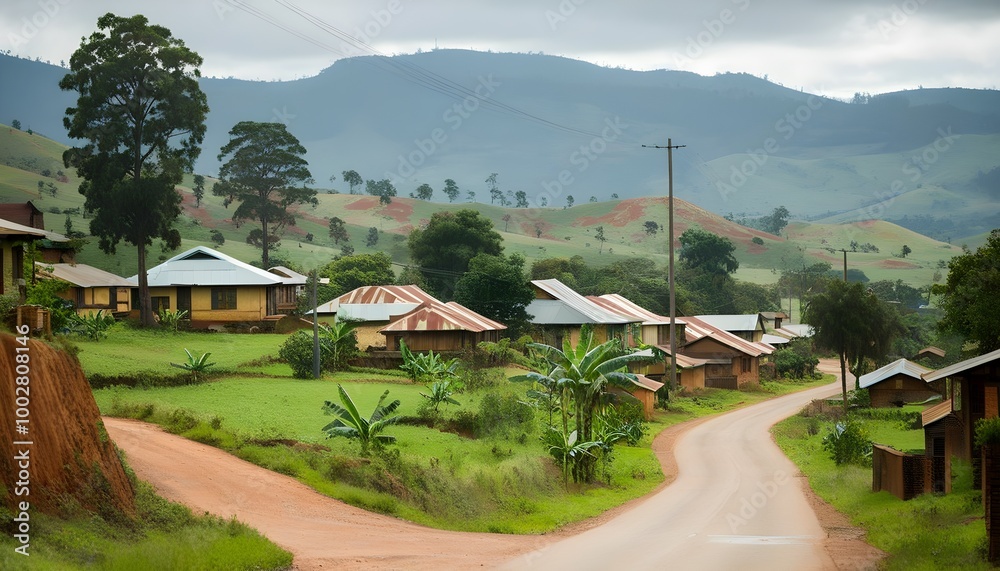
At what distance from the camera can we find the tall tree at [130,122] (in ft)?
181

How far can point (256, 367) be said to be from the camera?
4472cm

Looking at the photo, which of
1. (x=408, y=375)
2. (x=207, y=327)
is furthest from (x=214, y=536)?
(x=207, y=327)

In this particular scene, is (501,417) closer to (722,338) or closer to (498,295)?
(498,295)

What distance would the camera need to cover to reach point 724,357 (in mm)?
79812

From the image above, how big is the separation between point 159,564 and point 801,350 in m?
96.0

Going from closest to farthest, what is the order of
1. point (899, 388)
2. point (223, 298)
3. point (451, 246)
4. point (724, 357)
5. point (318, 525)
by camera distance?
point (318, 525) < point (899, 388) < point (223, 298) < point (724, 357) < point (451, 246)

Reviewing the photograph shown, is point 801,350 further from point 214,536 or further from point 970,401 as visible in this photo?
point 214,536

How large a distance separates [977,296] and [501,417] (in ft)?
62.2

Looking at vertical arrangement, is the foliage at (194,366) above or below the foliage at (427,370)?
above

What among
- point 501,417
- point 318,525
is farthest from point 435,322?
point 318,525

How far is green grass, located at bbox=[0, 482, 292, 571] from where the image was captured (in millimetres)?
14891

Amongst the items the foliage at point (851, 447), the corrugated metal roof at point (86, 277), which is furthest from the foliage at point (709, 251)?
the foliage at point (851, 447)

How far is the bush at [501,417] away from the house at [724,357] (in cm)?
4015

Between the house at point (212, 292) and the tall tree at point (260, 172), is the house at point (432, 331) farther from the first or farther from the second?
the tall tree at point (260, 172)
